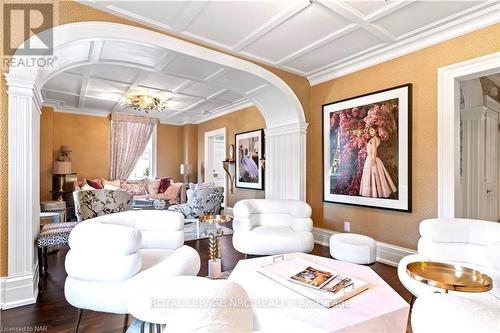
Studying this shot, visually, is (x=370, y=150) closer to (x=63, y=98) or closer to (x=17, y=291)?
(x=17, y=291)

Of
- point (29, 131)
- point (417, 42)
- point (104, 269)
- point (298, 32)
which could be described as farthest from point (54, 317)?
point (417, 42)

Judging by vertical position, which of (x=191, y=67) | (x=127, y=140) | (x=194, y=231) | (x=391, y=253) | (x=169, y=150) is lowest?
(x=194, y=231)

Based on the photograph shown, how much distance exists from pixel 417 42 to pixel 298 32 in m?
1.45

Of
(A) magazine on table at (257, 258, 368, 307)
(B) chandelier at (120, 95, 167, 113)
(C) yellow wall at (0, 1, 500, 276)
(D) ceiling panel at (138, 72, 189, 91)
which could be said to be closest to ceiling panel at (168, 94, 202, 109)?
(B) chandelier at (120, 95, 167, 113)

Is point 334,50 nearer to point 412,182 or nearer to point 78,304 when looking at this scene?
point 412,182

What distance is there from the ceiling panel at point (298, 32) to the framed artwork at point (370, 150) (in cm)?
115

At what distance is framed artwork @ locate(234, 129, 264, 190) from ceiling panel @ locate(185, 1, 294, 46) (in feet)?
9.23

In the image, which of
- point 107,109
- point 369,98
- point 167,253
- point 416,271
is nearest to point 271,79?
point 369,98

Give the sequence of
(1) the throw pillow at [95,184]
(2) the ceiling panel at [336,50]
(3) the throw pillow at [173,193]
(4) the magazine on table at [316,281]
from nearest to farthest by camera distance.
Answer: (4) the magazine on table at [316,281]
(2) the ceiling panel at [336,50]
(1) the throw pillow at [95,184]
(3) the throw pillow at [173,193]

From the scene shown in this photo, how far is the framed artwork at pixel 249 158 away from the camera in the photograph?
5773 millimetres

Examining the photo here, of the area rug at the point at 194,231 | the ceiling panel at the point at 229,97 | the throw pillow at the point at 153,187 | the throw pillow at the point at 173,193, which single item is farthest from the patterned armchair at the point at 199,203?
the throw pillow at the point at 153,187

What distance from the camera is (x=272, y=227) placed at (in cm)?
337

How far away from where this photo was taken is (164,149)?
27.4 ft

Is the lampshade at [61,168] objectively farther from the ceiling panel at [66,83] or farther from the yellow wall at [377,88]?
the yellow wall at [377,88]
